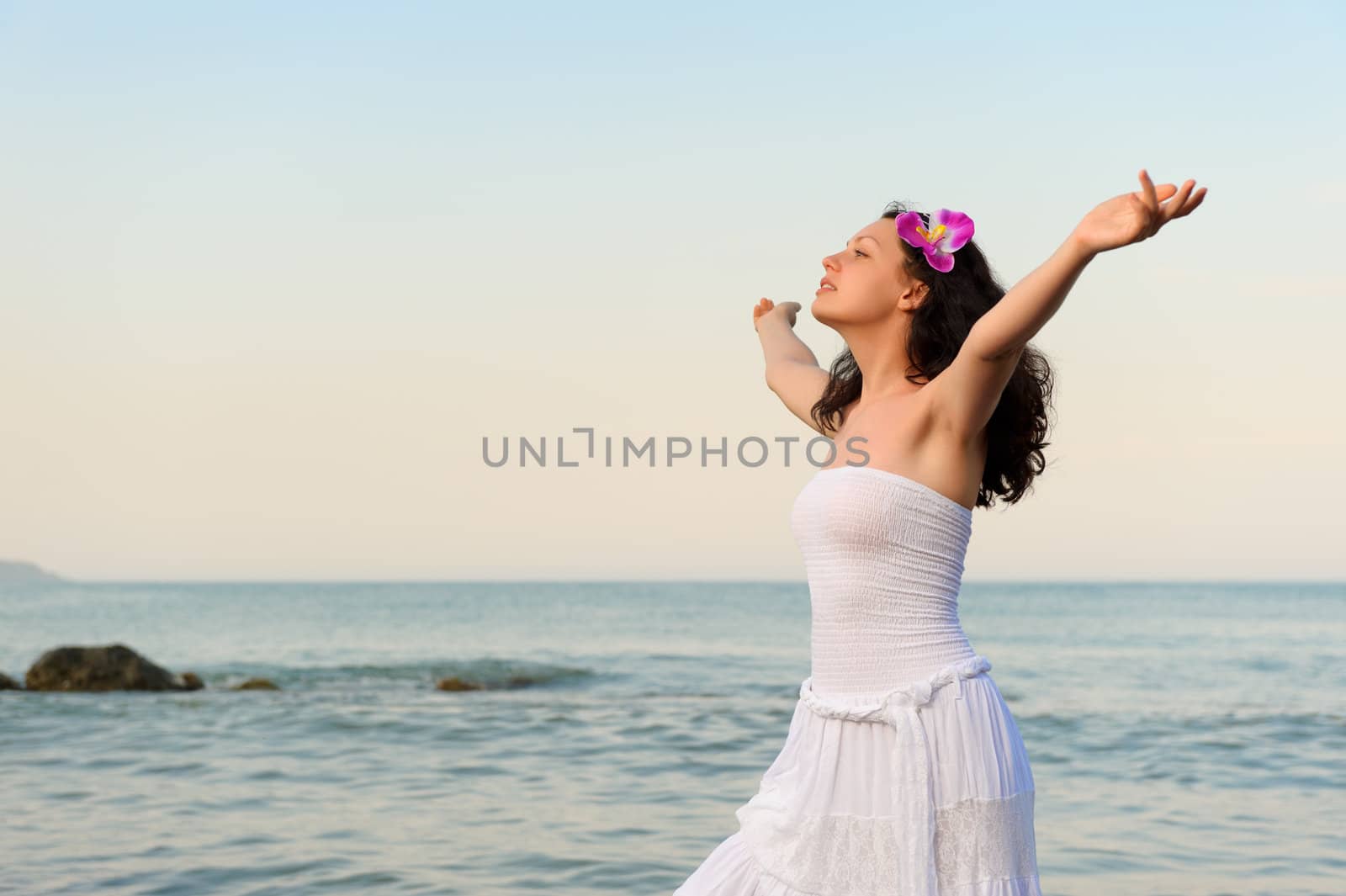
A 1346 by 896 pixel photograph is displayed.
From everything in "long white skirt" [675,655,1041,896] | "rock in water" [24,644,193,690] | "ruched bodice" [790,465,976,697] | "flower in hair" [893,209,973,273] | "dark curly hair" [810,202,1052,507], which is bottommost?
"rock in water" [24,644,193,690]

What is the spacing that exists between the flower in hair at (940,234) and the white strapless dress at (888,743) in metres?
0.44

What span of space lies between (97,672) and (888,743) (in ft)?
41.8

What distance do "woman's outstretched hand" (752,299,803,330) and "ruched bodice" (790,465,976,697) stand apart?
1.23 metres

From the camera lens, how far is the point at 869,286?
2.67 meters

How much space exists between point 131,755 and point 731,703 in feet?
19.6

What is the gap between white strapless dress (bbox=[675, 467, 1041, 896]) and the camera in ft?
7.77

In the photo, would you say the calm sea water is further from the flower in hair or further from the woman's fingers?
the woman's fingers

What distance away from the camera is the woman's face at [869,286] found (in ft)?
8.77

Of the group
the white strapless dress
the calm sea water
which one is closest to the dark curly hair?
the white strapless dress

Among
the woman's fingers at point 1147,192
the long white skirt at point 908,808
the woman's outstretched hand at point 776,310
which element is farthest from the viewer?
the woman's outstretched hand at point 776,310

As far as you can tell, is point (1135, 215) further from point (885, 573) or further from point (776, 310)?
point (776, 310)

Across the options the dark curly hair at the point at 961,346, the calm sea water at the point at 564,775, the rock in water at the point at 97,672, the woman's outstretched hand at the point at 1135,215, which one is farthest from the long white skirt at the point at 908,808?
the rock in water at the point at 97,672

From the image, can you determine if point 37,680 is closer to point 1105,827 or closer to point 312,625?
point 1105,827

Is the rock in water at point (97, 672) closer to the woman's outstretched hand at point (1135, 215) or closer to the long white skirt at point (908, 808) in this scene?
the long white skirt at point (908, 808)
